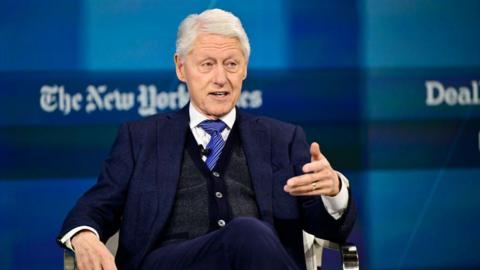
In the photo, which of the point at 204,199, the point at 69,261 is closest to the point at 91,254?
the point at 69,261

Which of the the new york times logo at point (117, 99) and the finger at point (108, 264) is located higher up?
the the new york times logo at point (117, 99)

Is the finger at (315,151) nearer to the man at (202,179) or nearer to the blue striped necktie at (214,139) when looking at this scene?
the man at (202,179)

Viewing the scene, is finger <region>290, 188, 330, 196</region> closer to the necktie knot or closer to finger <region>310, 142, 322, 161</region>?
finger <region>310, 142, 322, 161</region>

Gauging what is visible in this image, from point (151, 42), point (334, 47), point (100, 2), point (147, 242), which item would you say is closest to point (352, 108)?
point (334, 47)

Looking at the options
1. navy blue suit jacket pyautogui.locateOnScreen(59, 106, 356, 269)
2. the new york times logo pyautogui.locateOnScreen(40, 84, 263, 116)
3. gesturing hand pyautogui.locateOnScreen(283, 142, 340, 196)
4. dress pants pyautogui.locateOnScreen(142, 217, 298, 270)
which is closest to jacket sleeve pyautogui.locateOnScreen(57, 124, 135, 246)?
navy blue suit jacket pyautogui.locateOnScreen(59, 106, 356, 269)

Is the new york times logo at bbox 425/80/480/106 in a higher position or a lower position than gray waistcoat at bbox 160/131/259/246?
higher

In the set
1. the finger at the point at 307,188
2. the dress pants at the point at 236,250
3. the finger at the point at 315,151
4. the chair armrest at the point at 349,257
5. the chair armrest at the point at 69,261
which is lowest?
the chair armrest at the point at 349,257

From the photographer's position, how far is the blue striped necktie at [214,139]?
10.9ft

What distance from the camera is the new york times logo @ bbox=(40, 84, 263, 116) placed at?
14.0 feet

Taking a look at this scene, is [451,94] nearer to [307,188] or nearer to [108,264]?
[307,188]

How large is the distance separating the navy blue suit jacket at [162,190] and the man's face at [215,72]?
3.9 inches

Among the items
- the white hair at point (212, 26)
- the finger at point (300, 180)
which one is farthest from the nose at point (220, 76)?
the finger at point (300, 180)

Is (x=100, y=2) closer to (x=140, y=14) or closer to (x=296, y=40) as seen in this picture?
(x=140, y=14)

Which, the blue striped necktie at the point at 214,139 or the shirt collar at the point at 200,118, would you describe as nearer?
the blue striped necktie at the point at 214,139
